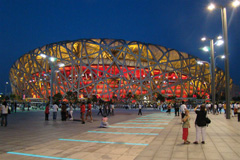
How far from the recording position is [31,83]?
247 feet

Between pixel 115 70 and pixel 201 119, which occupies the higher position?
pixel 115 70

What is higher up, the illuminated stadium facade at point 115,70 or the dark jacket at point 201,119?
the illuminated stadium facade at point 115,70

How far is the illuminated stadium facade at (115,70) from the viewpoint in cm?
6931

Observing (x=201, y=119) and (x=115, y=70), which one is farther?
(x=115, y=70)

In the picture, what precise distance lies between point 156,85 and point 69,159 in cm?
6615

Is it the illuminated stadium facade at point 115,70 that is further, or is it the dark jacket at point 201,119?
the illuminated stadium facade at point 115,70

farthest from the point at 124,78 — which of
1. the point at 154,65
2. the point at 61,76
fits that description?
the point at 61,76

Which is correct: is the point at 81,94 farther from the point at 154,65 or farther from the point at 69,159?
the point at 69,159

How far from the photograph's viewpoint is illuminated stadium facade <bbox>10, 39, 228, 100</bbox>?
69.3 metres

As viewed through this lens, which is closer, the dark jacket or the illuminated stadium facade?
the dark jacket

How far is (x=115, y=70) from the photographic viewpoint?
236 feet

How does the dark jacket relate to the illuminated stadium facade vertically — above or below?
below

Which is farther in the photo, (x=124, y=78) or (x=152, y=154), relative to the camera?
(x=124, y=78)

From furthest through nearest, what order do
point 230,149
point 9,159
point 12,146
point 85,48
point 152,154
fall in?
point 85,48 < point 12,146 < point 230,149 < point 152,154 < point 9,159
